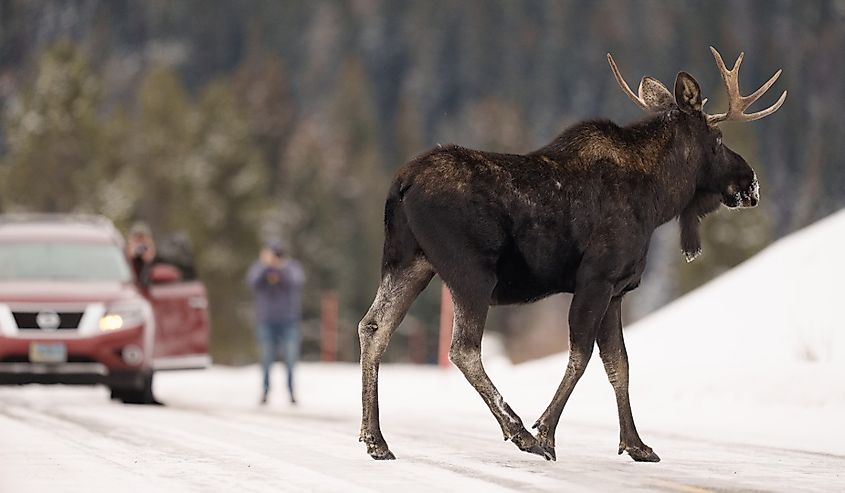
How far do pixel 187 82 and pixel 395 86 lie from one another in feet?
69.5

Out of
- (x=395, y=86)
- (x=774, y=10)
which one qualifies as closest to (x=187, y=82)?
(x=395, y=86)

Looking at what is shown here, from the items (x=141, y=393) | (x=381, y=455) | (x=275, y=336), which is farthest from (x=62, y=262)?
(x=381, y=455)

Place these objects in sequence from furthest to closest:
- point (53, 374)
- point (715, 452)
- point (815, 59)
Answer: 1. point (815, 59)
2. point (53, 374)
3. point (715, 452)

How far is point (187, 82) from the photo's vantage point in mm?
169125

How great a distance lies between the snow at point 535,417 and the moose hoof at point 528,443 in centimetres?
10

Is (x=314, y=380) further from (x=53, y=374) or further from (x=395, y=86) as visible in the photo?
(x=395, y=86)

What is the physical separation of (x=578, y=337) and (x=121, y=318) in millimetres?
7646

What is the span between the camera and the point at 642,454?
1177 centimetres

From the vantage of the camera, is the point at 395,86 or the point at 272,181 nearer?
the point at 272,181

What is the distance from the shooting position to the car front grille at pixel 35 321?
17.6m

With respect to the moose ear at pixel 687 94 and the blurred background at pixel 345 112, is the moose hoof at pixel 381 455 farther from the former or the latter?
the blurred background at pixel 345 112

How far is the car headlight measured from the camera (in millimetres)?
17781

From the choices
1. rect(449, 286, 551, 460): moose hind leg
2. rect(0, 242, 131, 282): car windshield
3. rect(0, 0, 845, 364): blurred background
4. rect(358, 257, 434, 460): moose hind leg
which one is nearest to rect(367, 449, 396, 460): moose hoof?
rect(358, 257, 434, 460): moose hind leg

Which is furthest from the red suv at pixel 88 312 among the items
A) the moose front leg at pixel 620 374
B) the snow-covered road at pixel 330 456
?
the moose front leg at pixel 620 374
